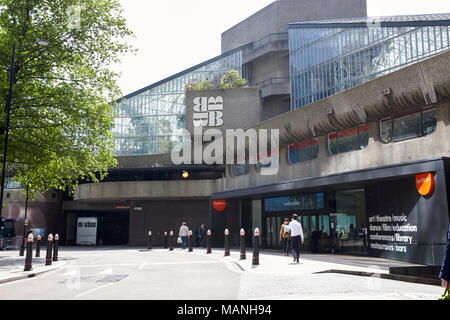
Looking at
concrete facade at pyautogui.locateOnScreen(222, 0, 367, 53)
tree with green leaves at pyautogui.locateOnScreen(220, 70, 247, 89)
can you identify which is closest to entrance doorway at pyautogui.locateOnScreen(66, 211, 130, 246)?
tree with green leaves at pyautogui.locateOnScreen(220, 70, 247, 89)

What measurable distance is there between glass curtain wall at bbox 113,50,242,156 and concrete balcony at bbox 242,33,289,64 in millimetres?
6588

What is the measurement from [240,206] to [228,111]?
10.4 metres

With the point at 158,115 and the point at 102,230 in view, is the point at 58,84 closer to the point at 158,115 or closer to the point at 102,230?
the point at 102,230

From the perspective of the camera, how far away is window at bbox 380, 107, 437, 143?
1600cm

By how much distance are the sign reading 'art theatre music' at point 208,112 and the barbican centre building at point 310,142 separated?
11 centimetres

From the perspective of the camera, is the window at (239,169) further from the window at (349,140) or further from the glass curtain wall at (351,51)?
the glass curtain wall at (351,51)

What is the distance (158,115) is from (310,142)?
3063 centimetres

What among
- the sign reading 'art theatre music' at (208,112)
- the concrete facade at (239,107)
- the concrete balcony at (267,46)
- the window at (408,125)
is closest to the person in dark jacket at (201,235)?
the concrete facade at (239,107)

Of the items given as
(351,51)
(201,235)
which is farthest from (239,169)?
(351,51)

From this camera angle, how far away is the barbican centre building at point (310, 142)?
1596 cm

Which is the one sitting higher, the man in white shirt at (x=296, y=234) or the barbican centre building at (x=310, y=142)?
the barbican centre building at (x=310, y=142)

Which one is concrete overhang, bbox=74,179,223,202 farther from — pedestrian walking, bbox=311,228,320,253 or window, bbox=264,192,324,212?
pedestrian walking, bbox=311,228,320,253

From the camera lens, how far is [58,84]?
72.4ft

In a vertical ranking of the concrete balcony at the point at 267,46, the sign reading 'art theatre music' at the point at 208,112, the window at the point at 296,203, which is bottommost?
the window at the point at 296,203
